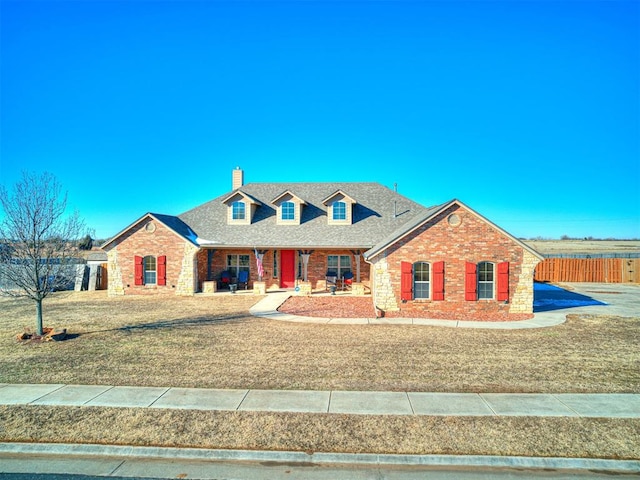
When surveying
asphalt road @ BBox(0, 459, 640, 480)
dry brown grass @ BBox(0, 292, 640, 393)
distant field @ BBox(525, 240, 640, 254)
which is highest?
distant field @ BBox(525, 240, 640, 254)

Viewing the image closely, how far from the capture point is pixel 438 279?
16.8 meters

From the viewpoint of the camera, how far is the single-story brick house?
55.1 ft

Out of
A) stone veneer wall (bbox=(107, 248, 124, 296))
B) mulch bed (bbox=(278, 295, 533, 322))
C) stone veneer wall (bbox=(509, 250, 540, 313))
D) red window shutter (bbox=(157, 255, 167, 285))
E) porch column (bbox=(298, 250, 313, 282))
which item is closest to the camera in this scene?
mulch bed (bbox=(278, 295, 533, 322))

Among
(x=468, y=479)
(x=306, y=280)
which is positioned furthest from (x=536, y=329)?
(x=306, y=280)

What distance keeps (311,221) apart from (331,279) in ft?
13.3

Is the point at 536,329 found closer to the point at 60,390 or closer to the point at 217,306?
the point at 217,306

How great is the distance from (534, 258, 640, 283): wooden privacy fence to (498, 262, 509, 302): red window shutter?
58.7 feet

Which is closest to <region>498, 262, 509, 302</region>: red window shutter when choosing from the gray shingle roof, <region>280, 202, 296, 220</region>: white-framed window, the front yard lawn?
the front yard lawn

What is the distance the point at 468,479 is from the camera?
5418 millimetres

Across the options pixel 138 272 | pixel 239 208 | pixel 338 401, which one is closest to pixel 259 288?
pixel 239 208

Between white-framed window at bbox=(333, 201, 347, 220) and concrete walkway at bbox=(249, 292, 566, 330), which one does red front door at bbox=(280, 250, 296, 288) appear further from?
concrete walkway at bbox=(249, 292, 566, 330)

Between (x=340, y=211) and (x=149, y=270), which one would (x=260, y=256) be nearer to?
(x=340, y=211)

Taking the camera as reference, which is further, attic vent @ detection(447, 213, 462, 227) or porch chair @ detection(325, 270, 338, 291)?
porch chair @ detection(325, 270, 338, 291)

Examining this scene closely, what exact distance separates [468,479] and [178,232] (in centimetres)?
1966
